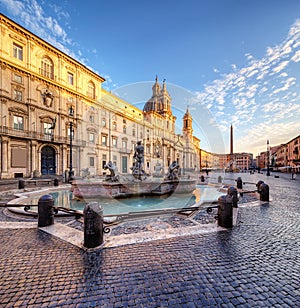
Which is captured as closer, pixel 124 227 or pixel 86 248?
pixel 86 248

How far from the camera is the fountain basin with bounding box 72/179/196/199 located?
30.8 feet

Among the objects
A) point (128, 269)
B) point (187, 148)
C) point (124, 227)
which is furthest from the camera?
point (187, 148)

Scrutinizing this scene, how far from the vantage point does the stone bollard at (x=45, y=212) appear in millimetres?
4852

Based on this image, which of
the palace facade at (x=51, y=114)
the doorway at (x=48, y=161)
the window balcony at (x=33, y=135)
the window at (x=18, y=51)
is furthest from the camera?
the doorway at (x=48, y=161)

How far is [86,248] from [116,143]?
3545 cm

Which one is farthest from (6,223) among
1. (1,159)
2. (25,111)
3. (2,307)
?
(25,111)

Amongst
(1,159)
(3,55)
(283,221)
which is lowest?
(283,221)

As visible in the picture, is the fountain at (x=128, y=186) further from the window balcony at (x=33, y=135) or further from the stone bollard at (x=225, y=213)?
the window balcony at (x=33, y=135)

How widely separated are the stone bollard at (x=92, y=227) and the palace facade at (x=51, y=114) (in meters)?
14.0

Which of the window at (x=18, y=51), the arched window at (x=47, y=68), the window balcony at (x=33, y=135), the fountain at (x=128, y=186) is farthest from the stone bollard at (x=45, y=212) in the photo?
the arched window at (x=47, y=68)

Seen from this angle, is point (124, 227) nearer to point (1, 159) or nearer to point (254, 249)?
point (254, 249)

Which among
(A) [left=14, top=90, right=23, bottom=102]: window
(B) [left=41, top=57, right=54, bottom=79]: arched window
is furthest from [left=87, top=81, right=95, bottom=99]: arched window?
(A) [left=14, top=90, right=23, bottom=102]: window

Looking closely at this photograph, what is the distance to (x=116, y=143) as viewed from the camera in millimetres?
38188

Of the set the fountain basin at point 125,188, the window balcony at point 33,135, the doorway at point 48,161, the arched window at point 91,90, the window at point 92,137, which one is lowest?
the fountain basin at point 125,188
